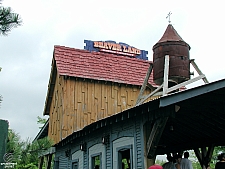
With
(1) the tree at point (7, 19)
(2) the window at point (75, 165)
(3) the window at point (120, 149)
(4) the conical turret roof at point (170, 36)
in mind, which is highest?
(4) the conical turret roof at point (170, 36)

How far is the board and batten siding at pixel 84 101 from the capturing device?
1731cm

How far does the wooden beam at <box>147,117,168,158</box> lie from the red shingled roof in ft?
32.3

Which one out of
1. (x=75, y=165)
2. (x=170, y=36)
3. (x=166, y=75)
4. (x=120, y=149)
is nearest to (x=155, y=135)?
(x=120, y=149)

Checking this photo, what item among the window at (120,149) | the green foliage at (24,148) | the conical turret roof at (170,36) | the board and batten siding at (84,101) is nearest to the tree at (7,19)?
the green foliage at (24,148)

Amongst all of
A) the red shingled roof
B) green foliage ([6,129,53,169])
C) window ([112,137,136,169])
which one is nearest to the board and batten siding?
the red shingled roof

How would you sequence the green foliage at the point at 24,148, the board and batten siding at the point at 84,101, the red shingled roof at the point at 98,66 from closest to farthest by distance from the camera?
the green foliage at the point at 24,148
the board and batten siding at the point at 84,101
the red shingled roof at the point at 98,66

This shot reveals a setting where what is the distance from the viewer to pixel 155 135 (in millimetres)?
8273

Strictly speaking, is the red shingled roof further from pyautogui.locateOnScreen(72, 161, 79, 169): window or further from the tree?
the tree

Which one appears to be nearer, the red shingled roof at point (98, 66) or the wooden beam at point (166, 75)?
the wooden beam at point (166, 75)

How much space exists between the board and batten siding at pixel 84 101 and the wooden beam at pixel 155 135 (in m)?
8.86

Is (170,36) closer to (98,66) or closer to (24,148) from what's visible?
(98,66)

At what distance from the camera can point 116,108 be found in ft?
60.4

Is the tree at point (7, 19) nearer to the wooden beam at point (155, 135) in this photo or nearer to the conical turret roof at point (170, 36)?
the wooden beam at point (155, 135)

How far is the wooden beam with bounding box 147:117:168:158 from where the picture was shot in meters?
8.01
